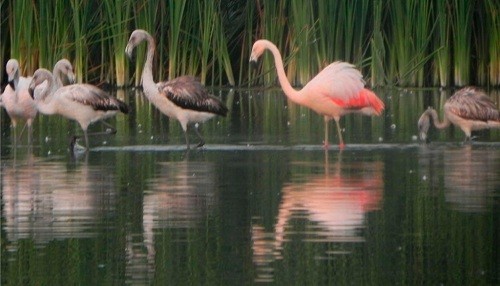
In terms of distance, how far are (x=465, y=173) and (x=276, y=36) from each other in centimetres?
1301

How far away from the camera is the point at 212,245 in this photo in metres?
8.51

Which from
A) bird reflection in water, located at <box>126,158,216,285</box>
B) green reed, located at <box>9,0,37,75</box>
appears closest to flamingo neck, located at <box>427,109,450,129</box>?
bird reflection in water, located at <box>126,158,216,285</box>

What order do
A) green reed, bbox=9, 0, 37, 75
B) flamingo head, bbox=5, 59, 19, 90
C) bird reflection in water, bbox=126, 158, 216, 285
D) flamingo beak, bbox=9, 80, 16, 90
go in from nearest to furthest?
bird reflection in water, bbox=126, 158, 216, 285 → flamingo beak, bbox=9, 80, 16, 90 → flamingo head, bbox=5, 59, 19, 90 → green reed, bbox=9, 0, 37, 75

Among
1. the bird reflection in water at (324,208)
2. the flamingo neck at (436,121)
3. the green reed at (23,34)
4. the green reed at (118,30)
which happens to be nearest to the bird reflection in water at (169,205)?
the bird reflection in water at (324,208)

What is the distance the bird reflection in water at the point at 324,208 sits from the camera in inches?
336

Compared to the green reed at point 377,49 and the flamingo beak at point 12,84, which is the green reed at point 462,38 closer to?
the green reed at point 377,49

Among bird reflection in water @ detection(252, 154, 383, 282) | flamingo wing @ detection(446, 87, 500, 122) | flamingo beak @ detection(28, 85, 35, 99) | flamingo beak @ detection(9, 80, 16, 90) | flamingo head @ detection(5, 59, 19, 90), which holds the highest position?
flamingo head @ detection(5, 59, 19, 90)

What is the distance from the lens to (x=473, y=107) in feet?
52.1

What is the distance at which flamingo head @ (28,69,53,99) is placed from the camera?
1614 centimetres

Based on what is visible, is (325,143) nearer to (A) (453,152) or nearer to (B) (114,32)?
(A) (453,152)

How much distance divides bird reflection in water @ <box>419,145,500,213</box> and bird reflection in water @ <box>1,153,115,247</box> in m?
2.37

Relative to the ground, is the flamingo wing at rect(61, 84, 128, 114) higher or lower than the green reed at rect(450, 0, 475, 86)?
lower

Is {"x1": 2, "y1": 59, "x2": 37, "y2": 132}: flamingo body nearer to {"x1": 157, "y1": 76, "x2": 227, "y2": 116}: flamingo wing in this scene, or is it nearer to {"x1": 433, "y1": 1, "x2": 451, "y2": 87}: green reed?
{"x1": 157, "y1": 76, "x2": 227, "y2": 116}: flamingo wing

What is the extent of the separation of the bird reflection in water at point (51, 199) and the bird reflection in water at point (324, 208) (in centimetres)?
115
